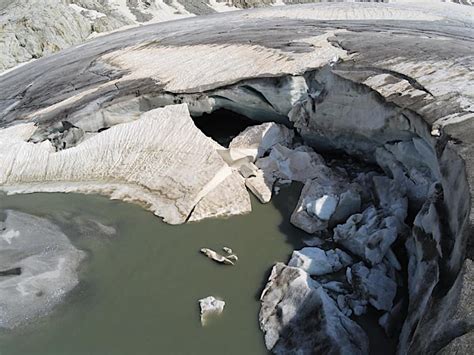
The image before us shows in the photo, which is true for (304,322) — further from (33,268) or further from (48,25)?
(48,25)

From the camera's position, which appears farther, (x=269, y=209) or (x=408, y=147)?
(x=269, y=209)

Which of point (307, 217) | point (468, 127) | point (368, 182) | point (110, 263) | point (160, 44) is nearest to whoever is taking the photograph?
point (468, 127)

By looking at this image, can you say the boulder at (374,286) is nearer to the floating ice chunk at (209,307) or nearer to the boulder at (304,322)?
the boulder at (304,322)

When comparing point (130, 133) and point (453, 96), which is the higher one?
point (453, 96)

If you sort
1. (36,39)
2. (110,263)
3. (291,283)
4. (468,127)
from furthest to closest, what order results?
(36,39) < (110,263) < (291,283) < (468,127)

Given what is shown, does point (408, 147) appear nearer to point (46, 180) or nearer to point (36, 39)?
point (46, 180)

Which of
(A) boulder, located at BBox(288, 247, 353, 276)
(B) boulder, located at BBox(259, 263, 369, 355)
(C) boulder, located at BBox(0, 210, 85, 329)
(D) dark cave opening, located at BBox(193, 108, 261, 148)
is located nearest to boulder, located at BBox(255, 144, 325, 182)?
(D) dark cave opening, located at BBox(193, 108, 261, 148)

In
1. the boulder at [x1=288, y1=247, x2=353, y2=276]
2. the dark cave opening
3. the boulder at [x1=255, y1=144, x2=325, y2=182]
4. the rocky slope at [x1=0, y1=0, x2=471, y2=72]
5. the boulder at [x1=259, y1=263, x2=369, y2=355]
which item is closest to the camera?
the boulder at [x1=259, y1=263, x2=369, y2=355]

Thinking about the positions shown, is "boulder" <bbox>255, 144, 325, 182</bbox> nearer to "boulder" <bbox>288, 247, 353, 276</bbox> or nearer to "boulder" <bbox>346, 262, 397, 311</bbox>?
"boulder" <bbox>288, 247, 353, 276</bbox>

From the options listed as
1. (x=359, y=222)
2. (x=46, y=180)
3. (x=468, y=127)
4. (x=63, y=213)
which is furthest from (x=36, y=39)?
(x=468, y=127)
